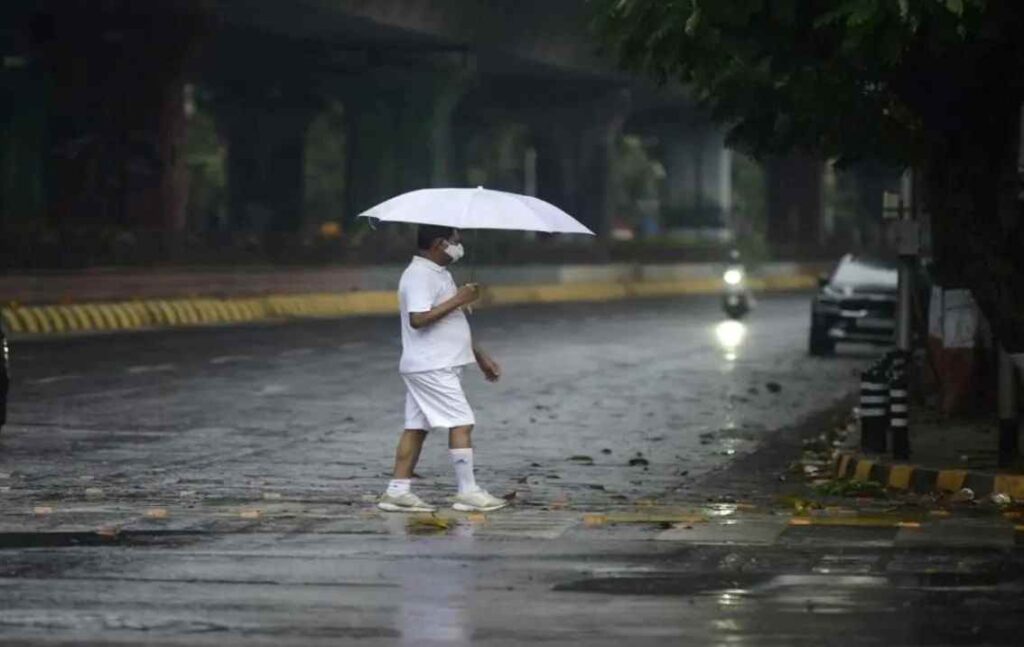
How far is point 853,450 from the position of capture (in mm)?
21344

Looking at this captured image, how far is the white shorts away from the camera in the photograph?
1656cm

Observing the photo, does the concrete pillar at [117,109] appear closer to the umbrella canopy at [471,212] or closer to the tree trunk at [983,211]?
the tree trunk at [983,211]

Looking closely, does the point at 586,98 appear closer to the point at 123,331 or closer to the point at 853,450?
the point at 123,331

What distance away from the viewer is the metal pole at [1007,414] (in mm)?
19031

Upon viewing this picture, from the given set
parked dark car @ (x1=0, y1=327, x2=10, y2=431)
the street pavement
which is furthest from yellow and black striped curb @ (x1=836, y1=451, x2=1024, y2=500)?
parked dark car @ (x1=0, y1=327, x2=10, y2=431)

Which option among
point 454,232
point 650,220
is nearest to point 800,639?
point 454,232

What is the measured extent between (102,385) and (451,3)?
35341mm

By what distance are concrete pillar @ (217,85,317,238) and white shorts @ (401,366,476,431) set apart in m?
A: 68.0

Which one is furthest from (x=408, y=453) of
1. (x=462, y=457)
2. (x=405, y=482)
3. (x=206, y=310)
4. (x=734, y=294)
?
(x=734, y=294)

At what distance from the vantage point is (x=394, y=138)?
248 feet

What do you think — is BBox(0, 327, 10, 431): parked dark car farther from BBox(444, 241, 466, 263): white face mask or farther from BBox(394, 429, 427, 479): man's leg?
BBox(444, 241, 466, 263): white face mask

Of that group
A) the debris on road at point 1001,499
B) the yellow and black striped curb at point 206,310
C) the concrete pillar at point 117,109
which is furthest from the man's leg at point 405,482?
the concrete pillar at point 117,109

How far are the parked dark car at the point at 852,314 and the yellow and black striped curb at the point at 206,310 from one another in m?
12.3

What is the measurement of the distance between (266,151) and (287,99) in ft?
14.1
